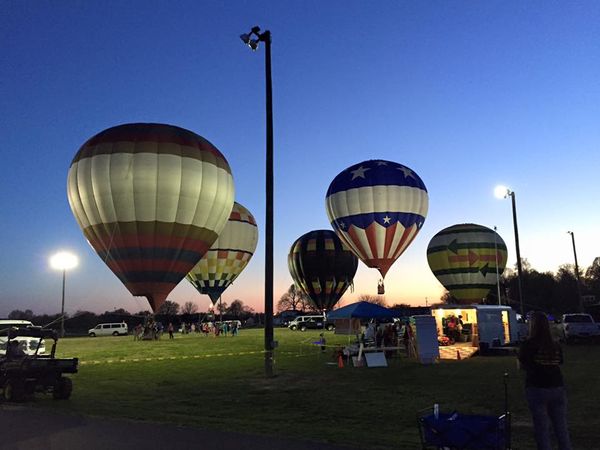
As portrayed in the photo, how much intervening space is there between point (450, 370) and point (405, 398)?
6.72 m

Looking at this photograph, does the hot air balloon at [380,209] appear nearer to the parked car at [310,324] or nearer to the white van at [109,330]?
the parked car at [310,324]

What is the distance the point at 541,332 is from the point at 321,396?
8.35 meters

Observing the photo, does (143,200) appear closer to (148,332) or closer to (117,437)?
(148,332)

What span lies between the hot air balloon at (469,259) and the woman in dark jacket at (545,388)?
133 ft

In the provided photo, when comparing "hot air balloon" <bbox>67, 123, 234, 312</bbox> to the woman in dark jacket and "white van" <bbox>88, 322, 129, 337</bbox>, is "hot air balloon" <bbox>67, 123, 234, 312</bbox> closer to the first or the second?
the woman in dark jacket

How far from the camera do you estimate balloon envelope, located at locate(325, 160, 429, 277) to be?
1423 inches

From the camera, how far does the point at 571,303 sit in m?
97.2

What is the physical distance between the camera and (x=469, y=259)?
45062mm

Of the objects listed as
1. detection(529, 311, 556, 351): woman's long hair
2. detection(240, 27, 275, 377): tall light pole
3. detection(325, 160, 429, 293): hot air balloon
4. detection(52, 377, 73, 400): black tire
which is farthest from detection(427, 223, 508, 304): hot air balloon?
detection(529, 311, 556, 351): woman's long hair

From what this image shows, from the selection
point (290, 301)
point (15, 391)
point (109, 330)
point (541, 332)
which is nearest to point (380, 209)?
point (15, 391)

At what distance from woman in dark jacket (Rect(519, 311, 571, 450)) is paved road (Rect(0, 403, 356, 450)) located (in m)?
2.76

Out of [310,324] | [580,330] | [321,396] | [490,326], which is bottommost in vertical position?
[321,396]

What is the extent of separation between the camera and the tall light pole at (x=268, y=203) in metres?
18.0

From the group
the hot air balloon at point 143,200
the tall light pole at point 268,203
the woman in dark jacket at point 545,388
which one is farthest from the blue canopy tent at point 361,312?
the woman in dark jacket at point 545,388
